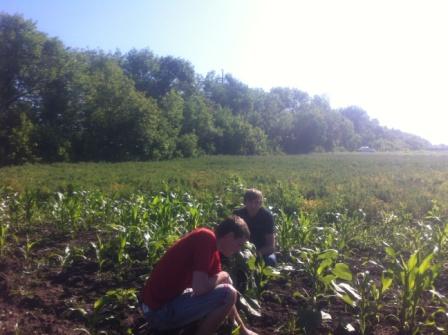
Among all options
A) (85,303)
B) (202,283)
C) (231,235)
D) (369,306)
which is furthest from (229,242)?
(85,303)

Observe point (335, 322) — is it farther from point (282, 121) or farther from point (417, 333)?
point (282, 121)

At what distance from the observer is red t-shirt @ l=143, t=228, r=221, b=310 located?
3318 mm

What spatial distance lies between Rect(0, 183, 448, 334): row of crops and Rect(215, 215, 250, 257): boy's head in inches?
31.7

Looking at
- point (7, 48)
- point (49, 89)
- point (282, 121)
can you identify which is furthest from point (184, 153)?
point (282, 121)

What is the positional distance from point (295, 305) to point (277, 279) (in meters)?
0.65

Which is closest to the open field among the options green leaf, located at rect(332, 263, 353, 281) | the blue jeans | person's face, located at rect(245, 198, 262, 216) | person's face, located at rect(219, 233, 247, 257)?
green leaf, located at rect(332, 263, 353, 281)

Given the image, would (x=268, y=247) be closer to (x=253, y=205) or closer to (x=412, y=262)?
(x=253, y=205)

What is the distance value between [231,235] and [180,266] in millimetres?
445

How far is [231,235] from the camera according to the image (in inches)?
133

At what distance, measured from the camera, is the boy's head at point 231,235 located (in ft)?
11.0

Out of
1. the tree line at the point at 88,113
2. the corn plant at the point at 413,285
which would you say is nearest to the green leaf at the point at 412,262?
the corn plant at the point at 413,285

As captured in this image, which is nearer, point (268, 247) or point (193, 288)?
point (193, 288)

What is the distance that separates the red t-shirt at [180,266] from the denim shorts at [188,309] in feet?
0.22

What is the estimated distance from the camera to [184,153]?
4238 centimetres
